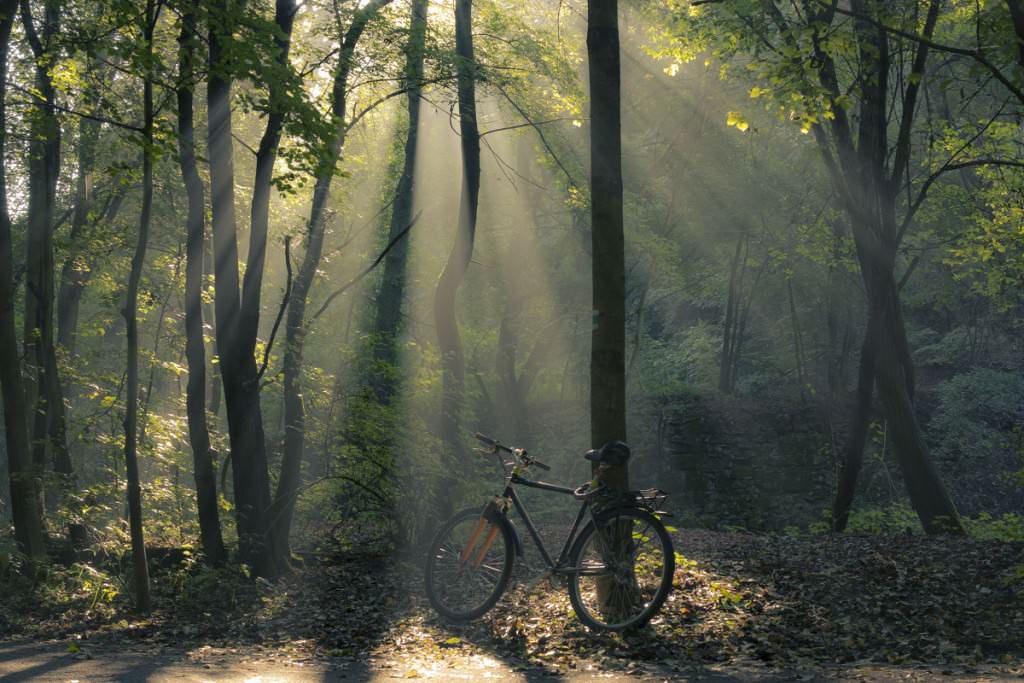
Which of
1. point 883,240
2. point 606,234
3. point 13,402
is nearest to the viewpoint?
point 606,234

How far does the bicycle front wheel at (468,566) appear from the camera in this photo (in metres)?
6.87

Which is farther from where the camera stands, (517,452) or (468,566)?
(468,566)

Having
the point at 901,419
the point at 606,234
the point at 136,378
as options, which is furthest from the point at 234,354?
the point at 901,419

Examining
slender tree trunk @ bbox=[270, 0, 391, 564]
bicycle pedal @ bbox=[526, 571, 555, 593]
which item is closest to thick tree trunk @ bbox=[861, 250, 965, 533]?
slender tree trunk @ bbox=[270, 0, 391, 564]

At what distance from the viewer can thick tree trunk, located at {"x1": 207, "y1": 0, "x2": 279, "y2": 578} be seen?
10.1 m

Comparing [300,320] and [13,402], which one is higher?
[300,320]

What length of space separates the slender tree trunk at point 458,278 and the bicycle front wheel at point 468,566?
175 inches

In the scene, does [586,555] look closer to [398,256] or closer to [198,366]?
[198,366]

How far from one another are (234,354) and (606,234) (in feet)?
15.7

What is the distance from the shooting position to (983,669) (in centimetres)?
507

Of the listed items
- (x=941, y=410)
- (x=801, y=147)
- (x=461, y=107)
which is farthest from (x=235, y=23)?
(x=941, y=410)

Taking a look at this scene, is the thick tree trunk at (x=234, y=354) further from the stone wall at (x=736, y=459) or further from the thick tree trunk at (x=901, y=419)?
the stone wall at (x=736, y=459)

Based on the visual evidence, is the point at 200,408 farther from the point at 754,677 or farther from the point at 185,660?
the point at 754,677

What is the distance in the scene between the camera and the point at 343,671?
5793 mm
